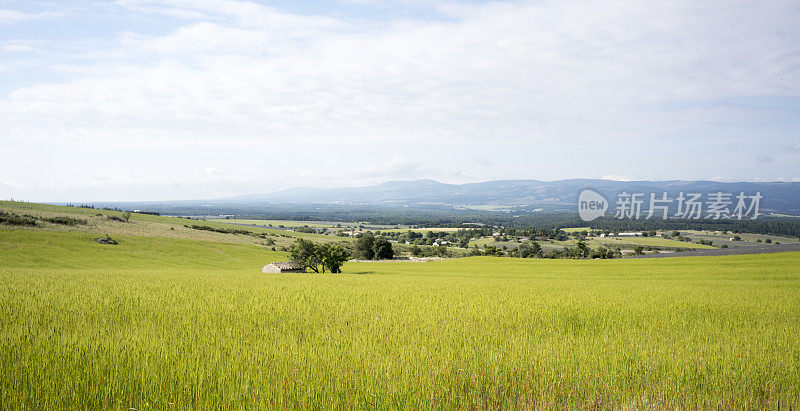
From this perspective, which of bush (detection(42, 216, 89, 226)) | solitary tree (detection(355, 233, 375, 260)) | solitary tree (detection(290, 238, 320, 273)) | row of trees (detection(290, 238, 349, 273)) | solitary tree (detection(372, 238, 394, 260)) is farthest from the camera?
solitary tree (detection(355, 233, 375, 260))

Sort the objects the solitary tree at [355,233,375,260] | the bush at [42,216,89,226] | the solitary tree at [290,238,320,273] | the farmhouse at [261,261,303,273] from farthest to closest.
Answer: the solitary tree at [355,233,375,260] < the bush at [42,216,89,226] < the farmhouse at [261,261,303,273] < the solitary tree at [290,238,320,273]

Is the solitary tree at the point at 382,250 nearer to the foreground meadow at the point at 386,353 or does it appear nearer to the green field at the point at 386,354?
the foreground meadow at the point at 386,353

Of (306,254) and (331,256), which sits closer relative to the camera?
(331,256)

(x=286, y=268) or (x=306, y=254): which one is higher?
(x=306, y=254)

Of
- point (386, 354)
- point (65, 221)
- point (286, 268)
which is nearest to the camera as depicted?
point (386, 354)

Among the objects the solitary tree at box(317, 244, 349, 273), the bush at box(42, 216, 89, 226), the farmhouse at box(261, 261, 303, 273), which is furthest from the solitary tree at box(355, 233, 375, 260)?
the bush at box(42, 216, 89, 226)

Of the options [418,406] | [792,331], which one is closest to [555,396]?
[418,406]

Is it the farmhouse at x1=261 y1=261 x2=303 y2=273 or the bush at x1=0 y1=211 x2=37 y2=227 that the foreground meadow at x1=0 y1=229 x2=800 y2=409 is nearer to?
the farmhouse at x1=261 y1=261 x2=303 y2=273

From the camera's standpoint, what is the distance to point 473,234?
571ft

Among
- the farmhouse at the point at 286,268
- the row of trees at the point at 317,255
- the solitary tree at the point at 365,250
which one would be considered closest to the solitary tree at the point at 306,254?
the row of trees at the point at 317,255

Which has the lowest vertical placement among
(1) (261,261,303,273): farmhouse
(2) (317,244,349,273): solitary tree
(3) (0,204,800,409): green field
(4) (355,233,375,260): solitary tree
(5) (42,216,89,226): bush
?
(4) (355,233,375,260): solitary tree

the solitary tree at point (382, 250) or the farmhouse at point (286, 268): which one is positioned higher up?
the farmhouse at point (286, 268)

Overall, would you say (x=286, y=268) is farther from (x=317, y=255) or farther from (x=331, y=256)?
(x=331, y=256)

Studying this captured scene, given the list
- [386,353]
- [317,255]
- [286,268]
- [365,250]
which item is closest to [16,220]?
[286,268]
